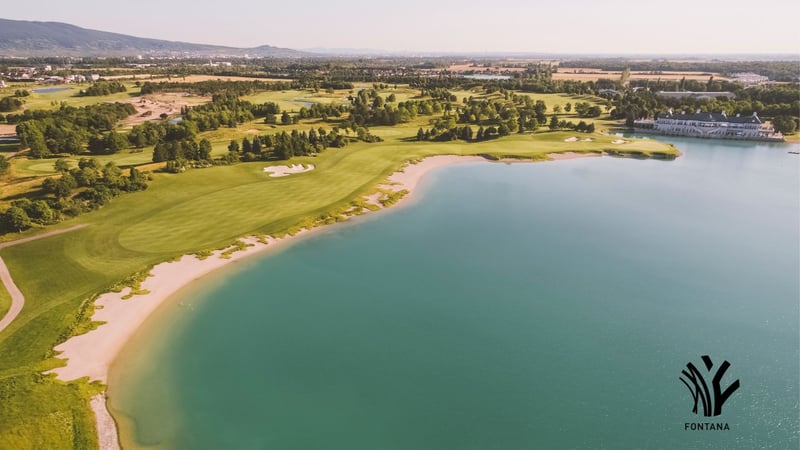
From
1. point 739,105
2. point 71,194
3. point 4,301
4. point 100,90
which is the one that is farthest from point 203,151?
point 739,105

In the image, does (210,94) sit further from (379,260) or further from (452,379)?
(452,379)

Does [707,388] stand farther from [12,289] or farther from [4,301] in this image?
[12,289]

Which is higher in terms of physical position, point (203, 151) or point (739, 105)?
point (739, 105)

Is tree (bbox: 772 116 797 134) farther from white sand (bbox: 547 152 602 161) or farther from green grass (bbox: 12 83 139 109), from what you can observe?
green grass (bbox: 12 83 139 109)

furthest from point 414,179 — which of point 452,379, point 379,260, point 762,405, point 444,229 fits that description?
point 762,405

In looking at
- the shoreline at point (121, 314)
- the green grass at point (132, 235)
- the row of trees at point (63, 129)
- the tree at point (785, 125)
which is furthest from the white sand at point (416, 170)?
the tree at point (785, 125)

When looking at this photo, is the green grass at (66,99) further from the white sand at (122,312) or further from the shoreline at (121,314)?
the white sand at (122,312)
